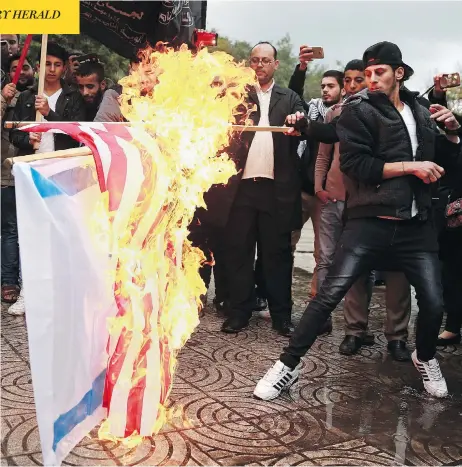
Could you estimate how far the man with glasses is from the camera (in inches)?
202

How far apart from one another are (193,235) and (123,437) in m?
3.03

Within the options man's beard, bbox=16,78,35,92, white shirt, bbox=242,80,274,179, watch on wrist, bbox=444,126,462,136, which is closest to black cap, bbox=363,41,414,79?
watch on wrist, bbox=444,126,462,136

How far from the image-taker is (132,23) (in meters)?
6.87

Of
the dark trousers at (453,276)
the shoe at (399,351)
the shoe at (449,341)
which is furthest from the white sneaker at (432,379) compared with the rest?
the dark trousers at (453,276)

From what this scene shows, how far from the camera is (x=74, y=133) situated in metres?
2.77

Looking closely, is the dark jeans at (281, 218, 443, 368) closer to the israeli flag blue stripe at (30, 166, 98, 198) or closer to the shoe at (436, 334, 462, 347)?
the shoe at (436, 334, 462, 347)

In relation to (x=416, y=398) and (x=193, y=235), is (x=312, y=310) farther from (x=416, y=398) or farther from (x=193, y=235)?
(x=193, y=235)

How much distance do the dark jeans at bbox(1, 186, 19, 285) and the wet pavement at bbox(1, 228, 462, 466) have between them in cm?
98

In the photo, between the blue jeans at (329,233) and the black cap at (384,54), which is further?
the blue jeans at (329,233)

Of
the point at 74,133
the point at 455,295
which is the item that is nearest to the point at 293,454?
the point at 74,133

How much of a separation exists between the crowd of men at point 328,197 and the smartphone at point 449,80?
123 mm

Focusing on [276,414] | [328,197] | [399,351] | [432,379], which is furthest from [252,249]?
[276,414]

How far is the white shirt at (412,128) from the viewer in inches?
155

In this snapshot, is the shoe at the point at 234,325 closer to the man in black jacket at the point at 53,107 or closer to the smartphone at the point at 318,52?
the man in black jacket at the point at 53,107
